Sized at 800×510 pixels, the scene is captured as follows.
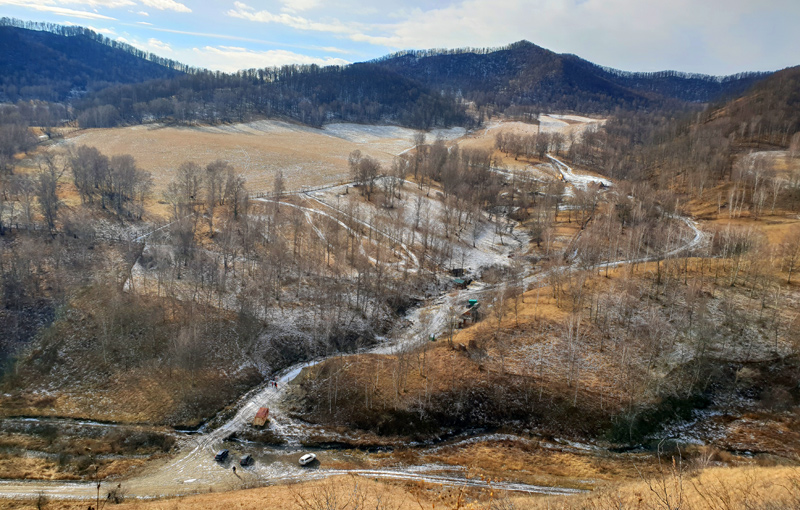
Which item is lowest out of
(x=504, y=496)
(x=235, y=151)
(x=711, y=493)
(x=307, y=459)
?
(x=307, y=459)

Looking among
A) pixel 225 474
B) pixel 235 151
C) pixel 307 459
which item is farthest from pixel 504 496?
pixel 235 151

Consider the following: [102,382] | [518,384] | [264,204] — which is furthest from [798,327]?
[264,204]

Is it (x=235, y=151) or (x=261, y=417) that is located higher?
(x=235, y=151)

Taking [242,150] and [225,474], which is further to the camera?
[242,150]

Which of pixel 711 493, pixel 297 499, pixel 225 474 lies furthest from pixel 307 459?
pixel 711 493

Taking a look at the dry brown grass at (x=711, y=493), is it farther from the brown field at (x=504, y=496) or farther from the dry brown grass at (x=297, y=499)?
the dry brown grass at (x=297, y=499)

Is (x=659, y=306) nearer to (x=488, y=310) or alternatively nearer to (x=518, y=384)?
(x=488, y=310)

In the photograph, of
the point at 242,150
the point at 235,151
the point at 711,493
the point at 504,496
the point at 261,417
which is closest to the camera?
the point at 711,493

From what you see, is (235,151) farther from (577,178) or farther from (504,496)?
(504,496)

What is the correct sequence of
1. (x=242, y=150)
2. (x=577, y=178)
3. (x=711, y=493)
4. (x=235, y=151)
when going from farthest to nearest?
(x=577, y=178)
(x=242, y=150)
(x=235, y=151)
(x=711, y=493)
